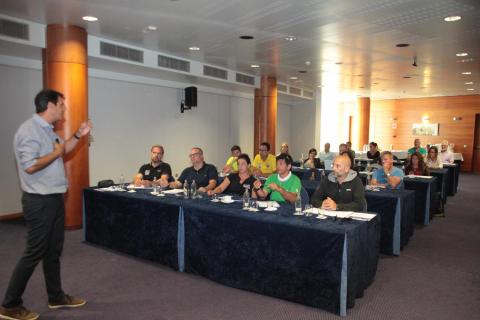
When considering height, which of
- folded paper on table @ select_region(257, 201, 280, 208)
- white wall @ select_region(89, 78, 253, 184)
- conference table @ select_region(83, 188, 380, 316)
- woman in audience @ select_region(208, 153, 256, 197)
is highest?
white wall @ select_region(89, 78, 253, 184)

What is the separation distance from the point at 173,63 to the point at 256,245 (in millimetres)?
5358

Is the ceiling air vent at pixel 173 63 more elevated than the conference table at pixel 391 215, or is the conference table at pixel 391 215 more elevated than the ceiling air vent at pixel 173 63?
the ceiling air vent at pixel 173 63

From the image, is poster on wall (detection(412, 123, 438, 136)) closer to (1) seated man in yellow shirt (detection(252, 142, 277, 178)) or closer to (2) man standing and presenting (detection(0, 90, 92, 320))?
(1) seated man in yellow shirt (detection(252, 142, 277, 178))

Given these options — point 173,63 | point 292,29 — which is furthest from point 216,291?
point 173,63

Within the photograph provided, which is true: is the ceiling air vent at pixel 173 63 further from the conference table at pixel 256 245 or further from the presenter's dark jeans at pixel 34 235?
the presenter's dark jeans at pixel 34 235

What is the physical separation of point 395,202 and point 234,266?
2.23 meters

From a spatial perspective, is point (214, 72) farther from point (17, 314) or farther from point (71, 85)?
point (17, 314)

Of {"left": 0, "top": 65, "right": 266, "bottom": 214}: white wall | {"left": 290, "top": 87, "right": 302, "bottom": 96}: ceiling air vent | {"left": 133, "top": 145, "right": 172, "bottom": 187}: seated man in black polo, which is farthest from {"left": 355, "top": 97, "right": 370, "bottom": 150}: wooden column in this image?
{"left": 133, "top": 145, "right": 172, "bottom": 187}: seated man in black polo

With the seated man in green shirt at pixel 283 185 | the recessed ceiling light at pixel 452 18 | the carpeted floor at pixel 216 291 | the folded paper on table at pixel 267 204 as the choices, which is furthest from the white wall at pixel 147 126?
the recessed ceiling light at pixel 452 18

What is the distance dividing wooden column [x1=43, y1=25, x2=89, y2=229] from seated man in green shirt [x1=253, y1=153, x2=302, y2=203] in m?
2.99

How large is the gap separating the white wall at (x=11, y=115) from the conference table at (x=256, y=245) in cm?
295

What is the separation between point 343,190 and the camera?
3834 mm

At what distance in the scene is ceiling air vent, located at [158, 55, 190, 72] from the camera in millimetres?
7598

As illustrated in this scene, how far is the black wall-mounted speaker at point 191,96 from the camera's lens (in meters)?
9.38
